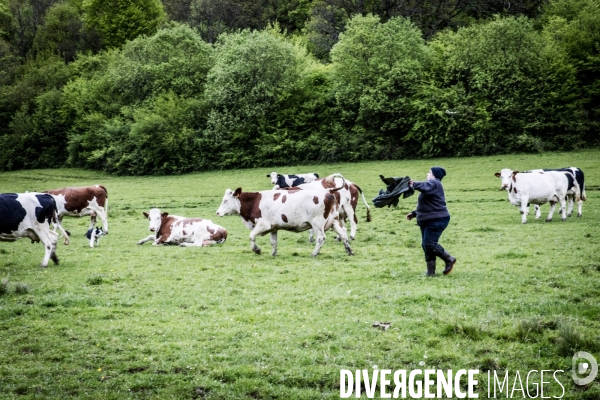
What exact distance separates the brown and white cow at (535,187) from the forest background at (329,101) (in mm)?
29075

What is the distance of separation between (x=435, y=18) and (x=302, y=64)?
2894 cm

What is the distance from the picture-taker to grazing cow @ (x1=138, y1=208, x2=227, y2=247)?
21.8 metres

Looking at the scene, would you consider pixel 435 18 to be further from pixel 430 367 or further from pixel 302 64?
pixel 430 367

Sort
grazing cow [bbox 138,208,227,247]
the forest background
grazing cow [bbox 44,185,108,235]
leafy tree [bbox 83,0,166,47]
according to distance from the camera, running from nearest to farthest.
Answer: grazing cow [bbox 138,208,227,247]
grazing cow [bbox 44,185,108,235]
the forest background
leafy tree [bbox 83,0,166,47]

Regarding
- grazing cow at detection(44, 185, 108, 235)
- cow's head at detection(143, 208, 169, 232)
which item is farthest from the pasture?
grazing cow at detection(44, 185, 108, 235)

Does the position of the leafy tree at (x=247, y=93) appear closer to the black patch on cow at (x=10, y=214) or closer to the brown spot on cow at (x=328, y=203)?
the brown spot on cow at (x=328, y=203)

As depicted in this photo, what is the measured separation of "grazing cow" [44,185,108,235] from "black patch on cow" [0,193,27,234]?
8503 mm

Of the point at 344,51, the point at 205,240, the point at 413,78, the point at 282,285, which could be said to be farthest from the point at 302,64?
the point at 282,285

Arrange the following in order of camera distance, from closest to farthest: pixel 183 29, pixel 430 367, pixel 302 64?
1. pixel 430 367
2. pixel 302 64
3. pixel 183 29

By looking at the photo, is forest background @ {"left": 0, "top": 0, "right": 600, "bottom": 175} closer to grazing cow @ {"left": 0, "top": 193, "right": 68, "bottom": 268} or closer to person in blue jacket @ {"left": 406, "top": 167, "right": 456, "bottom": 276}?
person in blue jacket @ {"left": 406, "top": 167, "right": 456, "bottom": 276}

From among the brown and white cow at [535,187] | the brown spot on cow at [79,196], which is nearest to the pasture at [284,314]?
the brown and white cow at [535,187]

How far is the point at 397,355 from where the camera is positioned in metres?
9.45

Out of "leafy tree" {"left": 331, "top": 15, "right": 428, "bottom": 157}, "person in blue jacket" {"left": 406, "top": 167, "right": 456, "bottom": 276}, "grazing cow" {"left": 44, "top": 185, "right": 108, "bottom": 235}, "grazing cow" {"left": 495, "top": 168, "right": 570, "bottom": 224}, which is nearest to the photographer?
"person in blue jacket" {"left": 406, "top": 167, "right": 456, "bottom": 276}

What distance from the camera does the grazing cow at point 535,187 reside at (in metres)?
25.0
